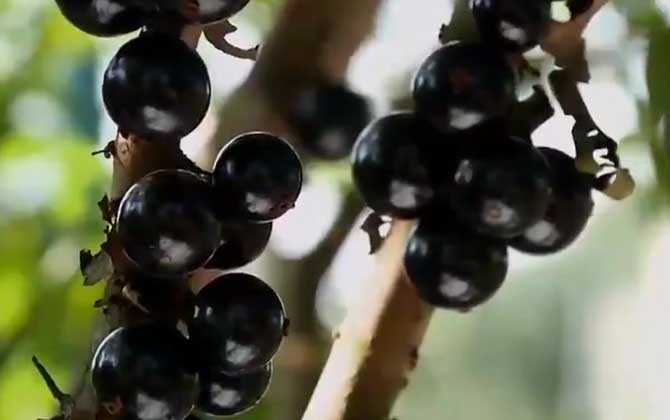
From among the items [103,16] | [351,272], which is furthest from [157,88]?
[351,272]

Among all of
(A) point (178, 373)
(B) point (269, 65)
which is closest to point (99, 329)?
(A) point (178, 373)

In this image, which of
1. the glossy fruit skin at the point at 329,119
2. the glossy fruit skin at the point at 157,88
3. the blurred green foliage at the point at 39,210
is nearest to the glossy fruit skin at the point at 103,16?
the glossy fruit skin at the point at 157,88

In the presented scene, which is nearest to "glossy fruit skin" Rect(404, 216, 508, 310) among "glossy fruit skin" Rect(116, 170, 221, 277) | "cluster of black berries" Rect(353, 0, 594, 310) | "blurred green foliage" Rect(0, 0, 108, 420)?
"cluster of black berries" Rect(353, 0, 594, 310)

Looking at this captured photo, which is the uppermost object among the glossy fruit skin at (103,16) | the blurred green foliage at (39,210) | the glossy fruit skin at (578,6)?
the glossy fruit skin at (103,16)

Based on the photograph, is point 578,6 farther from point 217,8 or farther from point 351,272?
point 351,272

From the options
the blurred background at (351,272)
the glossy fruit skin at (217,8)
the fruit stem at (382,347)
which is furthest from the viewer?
the blurred background at (351,272)

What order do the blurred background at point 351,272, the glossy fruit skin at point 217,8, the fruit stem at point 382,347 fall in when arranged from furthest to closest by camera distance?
the blurred background at point 351,272 < the fruit stem at point 382,347 < the glossy fruit skin at point 217,8

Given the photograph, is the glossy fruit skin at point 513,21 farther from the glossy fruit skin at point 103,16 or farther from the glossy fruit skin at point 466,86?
the glossy fruit skin at point 103,16
